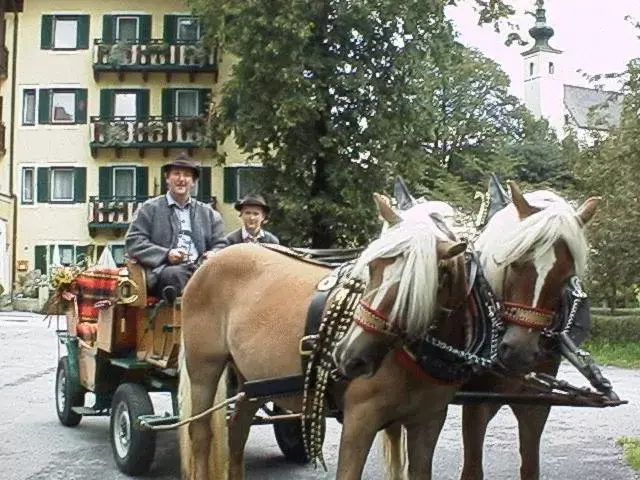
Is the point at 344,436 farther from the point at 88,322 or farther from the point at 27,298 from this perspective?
the point at 27,298

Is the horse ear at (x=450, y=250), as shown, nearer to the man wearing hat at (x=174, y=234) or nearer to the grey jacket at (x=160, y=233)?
the man wearing hat at (x=174, y=234)

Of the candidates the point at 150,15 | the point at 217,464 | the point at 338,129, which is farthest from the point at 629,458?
the point at 150,15

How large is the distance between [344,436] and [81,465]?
12.4ft

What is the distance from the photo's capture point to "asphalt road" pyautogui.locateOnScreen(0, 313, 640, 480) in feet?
24.0

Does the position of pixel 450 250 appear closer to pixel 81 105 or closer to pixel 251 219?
pixel 251 219

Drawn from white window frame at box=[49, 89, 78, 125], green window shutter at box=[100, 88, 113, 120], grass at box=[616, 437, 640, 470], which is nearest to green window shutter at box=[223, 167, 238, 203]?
green window shutter at box=[100, 88, 113, 120]

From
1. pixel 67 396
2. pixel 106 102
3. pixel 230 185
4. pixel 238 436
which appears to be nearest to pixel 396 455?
pixel 238 436

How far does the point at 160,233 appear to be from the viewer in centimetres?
714

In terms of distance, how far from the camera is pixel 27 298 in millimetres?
33562

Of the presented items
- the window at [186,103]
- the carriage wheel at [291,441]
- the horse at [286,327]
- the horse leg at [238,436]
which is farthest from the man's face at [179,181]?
the window at [186,103]

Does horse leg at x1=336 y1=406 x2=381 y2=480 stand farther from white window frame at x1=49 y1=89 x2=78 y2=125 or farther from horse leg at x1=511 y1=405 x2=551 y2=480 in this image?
white window frame at x1=49 y1=89 x2=78 y2=125

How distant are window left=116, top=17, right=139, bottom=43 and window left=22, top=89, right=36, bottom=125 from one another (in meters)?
3.98

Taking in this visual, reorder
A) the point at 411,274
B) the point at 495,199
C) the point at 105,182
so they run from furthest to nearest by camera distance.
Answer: the point at 105,182 → the point at 495,199 → the point at 411,274

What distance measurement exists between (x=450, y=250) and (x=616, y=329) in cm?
1727
